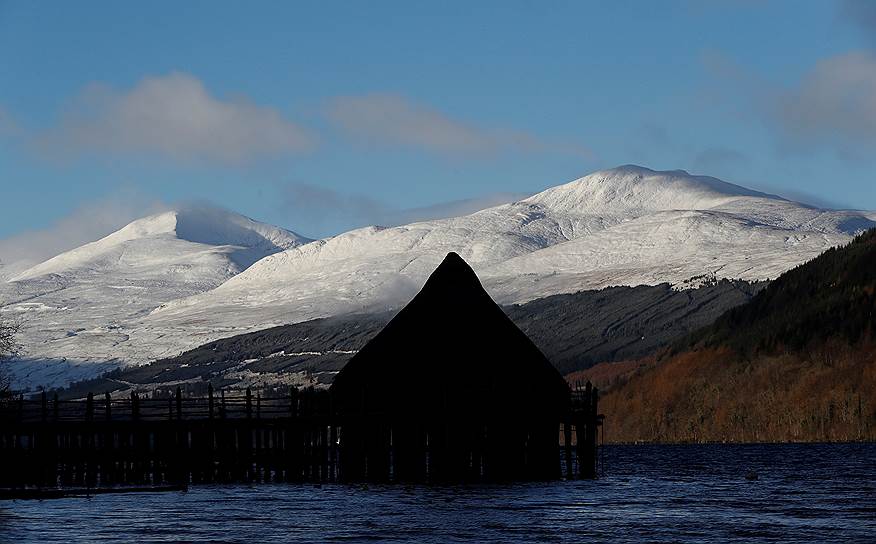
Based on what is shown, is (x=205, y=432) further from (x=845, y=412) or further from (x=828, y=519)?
(x=845, y=412)

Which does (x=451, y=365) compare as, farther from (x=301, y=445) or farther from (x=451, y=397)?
(x=301, y=445)

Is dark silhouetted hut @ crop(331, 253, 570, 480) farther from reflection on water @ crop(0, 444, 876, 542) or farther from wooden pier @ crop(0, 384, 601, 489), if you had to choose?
reflection on water @ crop(0, 444, 876, 542)

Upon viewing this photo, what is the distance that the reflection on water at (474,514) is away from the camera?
196ft

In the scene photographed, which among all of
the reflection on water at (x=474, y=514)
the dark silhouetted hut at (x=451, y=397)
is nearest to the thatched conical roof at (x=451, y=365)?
the dark silhouetted hut at (x=451, y=397)

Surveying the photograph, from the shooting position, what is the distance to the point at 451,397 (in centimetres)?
8194

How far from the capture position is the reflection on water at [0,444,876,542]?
5959cm

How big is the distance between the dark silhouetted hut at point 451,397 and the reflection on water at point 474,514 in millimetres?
1729

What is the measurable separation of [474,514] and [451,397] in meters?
15.3

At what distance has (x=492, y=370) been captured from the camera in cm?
8369

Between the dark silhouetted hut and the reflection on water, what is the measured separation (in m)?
1.73

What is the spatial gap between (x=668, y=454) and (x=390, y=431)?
244 ft

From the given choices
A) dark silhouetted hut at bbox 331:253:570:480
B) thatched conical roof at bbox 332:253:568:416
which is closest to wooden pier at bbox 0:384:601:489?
dark silhouetted hut at bbox 331:253:570:480

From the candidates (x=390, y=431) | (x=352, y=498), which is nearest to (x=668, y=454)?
(x=390, y=431)

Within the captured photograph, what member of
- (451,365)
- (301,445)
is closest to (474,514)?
(451,365)
